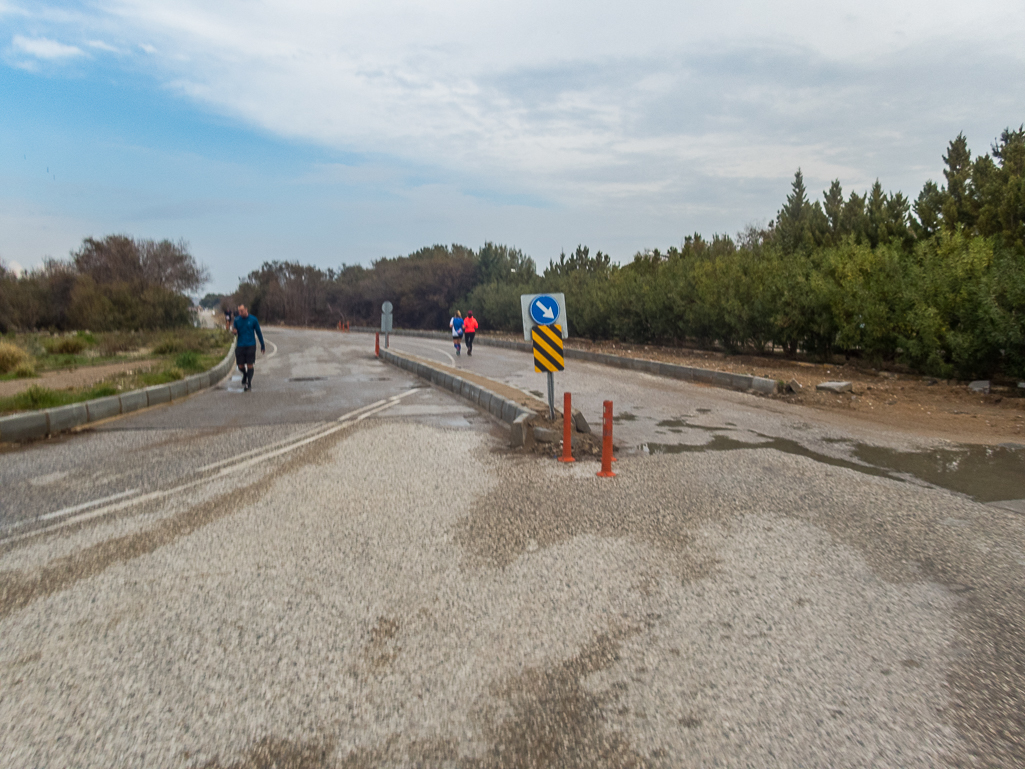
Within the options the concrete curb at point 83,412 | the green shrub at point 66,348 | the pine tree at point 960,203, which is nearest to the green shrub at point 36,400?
the concrete curb at point 83,412

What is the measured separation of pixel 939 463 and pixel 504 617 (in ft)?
20.7

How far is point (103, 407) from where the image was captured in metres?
11.2

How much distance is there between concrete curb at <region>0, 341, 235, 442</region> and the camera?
367 inches

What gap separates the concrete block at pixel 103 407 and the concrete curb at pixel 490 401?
6.19 m

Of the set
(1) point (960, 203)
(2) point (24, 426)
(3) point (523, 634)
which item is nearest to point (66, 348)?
(2) point (24, 426)

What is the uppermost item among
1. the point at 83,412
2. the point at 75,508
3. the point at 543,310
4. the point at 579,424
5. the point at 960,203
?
the point at 960,203

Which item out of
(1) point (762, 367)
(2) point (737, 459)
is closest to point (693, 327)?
(1) point (762, 367)

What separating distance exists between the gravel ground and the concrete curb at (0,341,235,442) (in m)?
5.04

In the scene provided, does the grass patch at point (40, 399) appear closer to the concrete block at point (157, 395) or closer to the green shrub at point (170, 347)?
the concrete block at point (157, 395)

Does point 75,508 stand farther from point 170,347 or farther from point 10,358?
point 170,347

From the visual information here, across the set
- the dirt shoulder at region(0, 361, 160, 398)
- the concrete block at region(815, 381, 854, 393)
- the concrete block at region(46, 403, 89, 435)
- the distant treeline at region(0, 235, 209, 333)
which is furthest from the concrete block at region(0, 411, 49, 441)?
the distant treeline at region(0, 235, 209, 333)

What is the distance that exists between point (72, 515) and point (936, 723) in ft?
20.2

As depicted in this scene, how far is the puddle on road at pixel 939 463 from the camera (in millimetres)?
6776

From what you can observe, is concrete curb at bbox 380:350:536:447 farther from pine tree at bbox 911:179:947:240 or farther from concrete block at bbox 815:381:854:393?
pine tree at bbox 911:179:947:240
